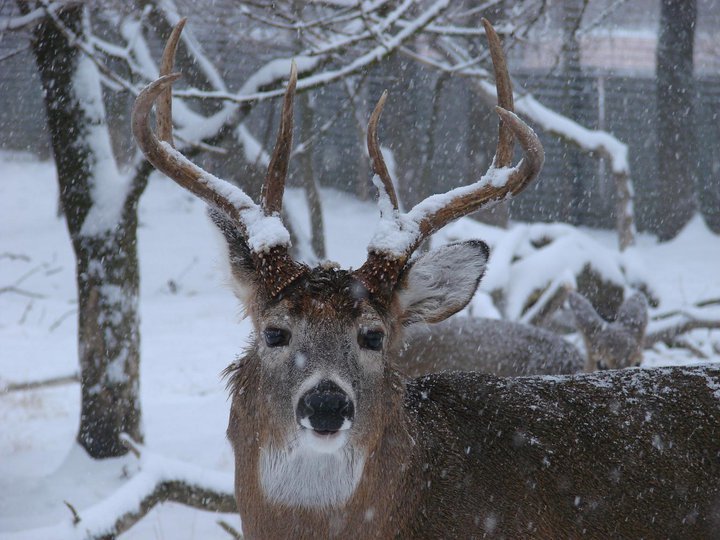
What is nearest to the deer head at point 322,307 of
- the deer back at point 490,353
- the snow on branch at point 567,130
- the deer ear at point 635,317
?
the deer back at point 490,353

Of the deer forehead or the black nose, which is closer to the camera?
the black nose

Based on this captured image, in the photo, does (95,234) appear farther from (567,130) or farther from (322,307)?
(567,130)

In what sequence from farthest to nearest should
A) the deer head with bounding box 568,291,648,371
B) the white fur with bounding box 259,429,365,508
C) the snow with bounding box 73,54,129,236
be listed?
1. the deer head with bounding box 568,291,648,371
2. the snow with bounding box 73,54,129,236
3. the white fur with bounding box 259,429,365,508

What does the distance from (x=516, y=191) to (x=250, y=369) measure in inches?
50.1

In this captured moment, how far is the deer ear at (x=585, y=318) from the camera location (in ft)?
26.0

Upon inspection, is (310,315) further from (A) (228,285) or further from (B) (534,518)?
(B) (534,518)

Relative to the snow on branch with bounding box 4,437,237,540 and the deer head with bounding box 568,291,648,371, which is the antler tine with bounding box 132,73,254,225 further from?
the deer head with bounding box 568,291,648,371

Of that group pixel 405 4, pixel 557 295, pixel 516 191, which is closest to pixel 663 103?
pixel 557 295

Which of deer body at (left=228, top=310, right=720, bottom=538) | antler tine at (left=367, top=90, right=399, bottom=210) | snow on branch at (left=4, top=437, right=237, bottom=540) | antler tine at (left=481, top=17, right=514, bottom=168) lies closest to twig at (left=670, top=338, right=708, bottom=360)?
snow on branch at (left=4, top=437, right=237, bottom=540)

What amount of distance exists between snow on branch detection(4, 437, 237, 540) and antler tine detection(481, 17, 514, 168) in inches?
99.7

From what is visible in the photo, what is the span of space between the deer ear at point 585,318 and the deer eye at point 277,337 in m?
4.90

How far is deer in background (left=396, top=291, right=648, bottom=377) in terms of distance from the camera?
679cm

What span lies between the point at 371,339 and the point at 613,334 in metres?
4.65

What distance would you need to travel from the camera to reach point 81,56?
696 cm
